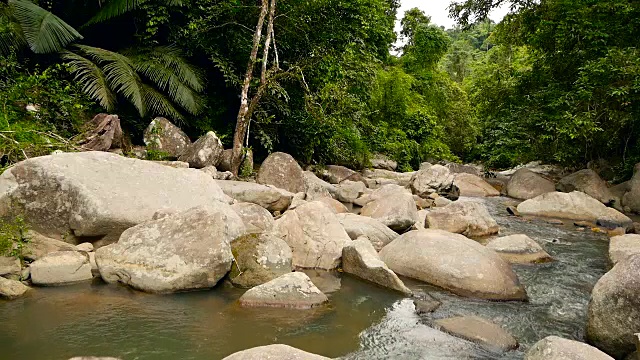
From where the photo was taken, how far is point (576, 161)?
1738cm

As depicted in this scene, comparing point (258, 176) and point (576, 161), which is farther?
point (576, 161)

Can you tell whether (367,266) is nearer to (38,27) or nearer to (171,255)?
(171,255)

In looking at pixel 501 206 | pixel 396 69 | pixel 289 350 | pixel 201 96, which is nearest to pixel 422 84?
pixel 396 69

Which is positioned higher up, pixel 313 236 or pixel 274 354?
pixel 313 236

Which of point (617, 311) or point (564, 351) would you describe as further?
point (617, 311)

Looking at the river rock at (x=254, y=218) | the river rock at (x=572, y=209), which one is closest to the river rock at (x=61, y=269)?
the river rock at (x=254, y=218)

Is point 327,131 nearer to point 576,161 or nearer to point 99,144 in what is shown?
point 99,144

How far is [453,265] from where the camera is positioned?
19.0 ft

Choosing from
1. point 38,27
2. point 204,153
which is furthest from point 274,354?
point 38,27

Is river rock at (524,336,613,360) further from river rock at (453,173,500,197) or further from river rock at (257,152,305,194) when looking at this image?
river rock at (453,173,500,197)

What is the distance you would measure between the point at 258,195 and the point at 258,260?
2.57 m

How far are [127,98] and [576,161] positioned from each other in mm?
15173

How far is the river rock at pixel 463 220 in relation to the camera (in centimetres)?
850

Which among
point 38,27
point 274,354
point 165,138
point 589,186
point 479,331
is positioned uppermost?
point 38,27
